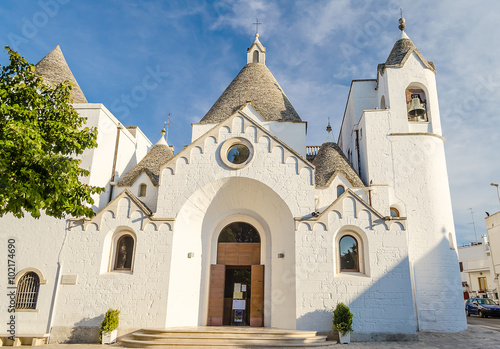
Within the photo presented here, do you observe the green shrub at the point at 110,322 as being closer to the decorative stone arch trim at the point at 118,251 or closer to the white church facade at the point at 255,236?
the white church facade at the point at 255,236

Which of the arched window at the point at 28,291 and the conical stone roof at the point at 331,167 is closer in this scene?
the arched window at the point at 28,291

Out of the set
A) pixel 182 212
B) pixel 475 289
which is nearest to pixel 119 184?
pixel 182 212

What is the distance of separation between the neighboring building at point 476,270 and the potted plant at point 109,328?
40.4m

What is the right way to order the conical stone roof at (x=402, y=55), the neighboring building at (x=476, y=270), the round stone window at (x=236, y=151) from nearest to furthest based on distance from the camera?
the round stone window at (x=236, y=151), the conical stone roof at (x=402, y=55), the neighboring building at (x=476, y=270)

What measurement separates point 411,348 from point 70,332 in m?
12.1

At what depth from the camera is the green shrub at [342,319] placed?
12.5 meters

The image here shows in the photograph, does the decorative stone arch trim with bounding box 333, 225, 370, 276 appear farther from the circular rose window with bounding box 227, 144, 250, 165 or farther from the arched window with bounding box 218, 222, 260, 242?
the circular rose window with bounding box 227, 144, 250, 165

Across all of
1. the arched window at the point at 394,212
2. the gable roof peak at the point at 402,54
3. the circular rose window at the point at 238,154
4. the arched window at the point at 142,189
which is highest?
the gable roof peak at the point at 402,54

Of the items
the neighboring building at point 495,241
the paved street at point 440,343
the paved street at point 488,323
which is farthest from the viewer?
the neighboring building at point 495,241

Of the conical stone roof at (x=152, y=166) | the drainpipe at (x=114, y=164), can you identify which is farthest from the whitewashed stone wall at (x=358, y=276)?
the drainpipe at (x=114, y=164)

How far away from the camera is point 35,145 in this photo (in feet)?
28.7

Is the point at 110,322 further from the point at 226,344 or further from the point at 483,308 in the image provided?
the point at 483,308

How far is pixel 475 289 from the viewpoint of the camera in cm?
4328

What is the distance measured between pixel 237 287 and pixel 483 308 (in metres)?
19.7
